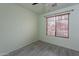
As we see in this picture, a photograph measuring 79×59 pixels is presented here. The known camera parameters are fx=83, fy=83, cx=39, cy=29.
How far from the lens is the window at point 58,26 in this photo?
4336mm

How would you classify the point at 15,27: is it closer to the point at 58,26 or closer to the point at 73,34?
the point at 58,26

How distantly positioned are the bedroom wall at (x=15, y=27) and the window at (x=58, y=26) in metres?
1.07

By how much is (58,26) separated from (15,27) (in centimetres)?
242

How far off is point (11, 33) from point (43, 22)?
257cm

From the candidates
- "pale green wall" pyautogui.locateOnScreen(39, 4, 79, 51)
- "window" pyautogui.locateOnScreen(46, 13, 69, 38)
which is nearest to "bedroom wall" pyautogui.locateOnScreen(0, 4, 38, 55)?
"window" pyautogui.locateOnScreen(46, 13, 69, 38)

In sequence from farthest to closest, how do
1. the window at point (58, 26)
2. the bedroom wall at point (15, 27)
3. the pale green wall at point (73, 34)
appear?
1. the window at point (58, 26)
2. the pale green wall at point (73, 34)
3. the bedroom wall at point (15, 27)

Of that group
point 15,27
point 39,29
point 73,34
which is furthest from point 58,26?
point 15,27

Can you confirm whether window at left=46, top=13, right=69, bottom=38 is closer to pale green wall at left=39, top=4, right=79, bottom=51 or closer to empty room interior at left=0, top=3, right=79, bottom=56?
empty room interior at left=0, top=3, right=79, bottom=56

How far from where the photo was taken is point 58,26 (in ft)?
15.8

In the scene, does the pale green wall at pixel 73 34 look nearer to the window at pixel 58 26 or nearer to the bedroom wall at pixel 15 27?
the window at pixel 58 26

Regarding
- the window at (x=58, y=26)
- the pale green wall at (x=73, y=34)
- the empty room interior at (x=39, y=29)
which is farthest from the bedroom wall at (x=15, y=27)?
the pale green wall at (x=73, y=34)

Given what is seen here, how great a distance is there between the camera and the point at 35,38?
5785 millimetres

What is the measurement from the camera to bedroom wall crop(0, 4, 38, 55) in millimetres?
3356

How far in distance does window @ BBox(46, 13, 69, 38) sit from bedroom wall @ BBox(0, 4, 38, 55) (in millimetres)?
1074
